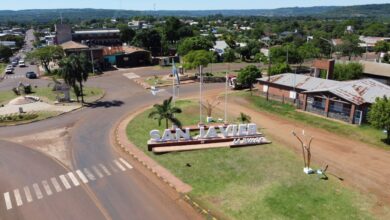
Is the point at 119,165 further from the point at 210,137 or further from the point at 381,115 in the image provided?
the point at 381,115

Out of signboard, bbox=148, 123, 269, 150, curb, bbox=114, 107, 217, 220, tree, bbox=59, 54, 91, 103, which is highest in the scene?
tree, bbox=59, 54, 91, 103

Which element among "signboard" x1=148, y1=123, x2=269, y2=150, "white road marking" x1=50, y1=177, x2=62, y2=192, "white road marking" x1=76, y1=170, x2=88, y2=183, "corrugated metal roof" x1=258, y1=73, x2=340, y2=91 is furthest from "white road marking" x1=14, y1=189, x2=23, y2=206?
"corrugated metal roof" x1=258, y1=73, x2=340, y2=91

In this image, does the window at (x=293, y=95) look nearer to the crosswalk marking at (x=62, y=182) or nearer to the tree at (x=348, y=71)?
the tree at (x=348, y=71)

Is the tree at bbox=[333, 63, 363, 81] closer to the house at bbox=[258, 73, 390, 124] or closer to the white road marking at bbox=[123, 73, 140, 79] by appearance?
the house at bbox=[258, 73, 390, 124]

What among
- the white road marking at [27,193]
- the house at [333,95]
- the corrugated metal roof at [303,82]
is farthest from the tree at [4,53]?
the white road marking at [27,193]

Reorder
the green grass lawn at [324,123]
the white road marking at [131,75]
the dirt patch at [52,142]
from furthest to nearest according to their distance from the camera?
1. the white road marking at [131,75]
2. the green grass lawn at [324,123]
3. the dirt patch at [52,142]

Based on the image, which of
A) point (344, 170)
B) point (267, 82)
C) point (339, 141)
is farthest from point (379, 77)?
point (344, 170)
